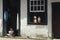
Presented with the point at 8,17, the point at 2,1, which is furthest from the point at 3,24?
the point at 2,1

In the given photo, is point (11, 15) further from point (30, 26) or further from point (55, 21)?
point (55, 21)

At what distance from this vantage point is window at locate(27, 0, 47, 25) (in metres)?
14.7

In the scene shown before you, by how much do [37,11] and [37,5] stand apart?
39cm

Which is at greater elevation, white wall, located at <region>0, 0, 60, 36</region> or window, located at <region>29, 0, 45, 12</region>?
window, located at <region>29, 0, 45, 12</region>

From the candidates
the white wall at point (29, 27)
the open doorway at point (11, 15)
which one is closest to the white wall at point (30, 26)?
the white wall at point (29, 27)

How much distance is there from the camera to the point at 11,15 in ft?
50.0

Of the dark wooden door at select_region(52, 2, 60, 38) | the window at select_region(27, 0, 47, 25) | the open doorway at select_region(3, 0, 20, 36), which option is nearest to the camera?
the dark wooden door at select_region(52, 2, 60, 38)

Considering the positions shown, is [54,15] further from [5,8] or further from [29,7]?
[5,8]

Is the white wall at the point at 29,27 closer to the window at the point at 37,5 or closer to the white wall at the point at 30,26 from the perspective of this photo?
the white wall at the point at 30,26

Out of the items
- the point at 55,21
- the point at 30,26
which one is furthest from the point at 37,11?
the point at 55,21

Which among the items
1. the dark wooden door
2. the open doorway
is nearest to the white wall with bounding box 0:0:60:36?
the dark wooden door

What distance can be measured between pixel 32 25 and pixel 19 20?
3.06 feet

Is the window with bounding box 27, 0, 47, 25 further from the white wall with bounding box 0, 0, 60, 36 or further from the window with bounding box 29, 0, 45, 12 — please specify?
the white wall with bounding box 0, 0, 60, 36

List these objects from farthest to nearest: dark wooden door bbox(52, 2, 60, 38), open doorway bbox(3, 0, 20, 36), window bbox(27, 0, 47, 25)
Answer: open doorway bbox(3, 0, 20, 36) → window bbox(27, 0, 47, 25) → dark wooden door bbox(52, 2, 60, 38)
